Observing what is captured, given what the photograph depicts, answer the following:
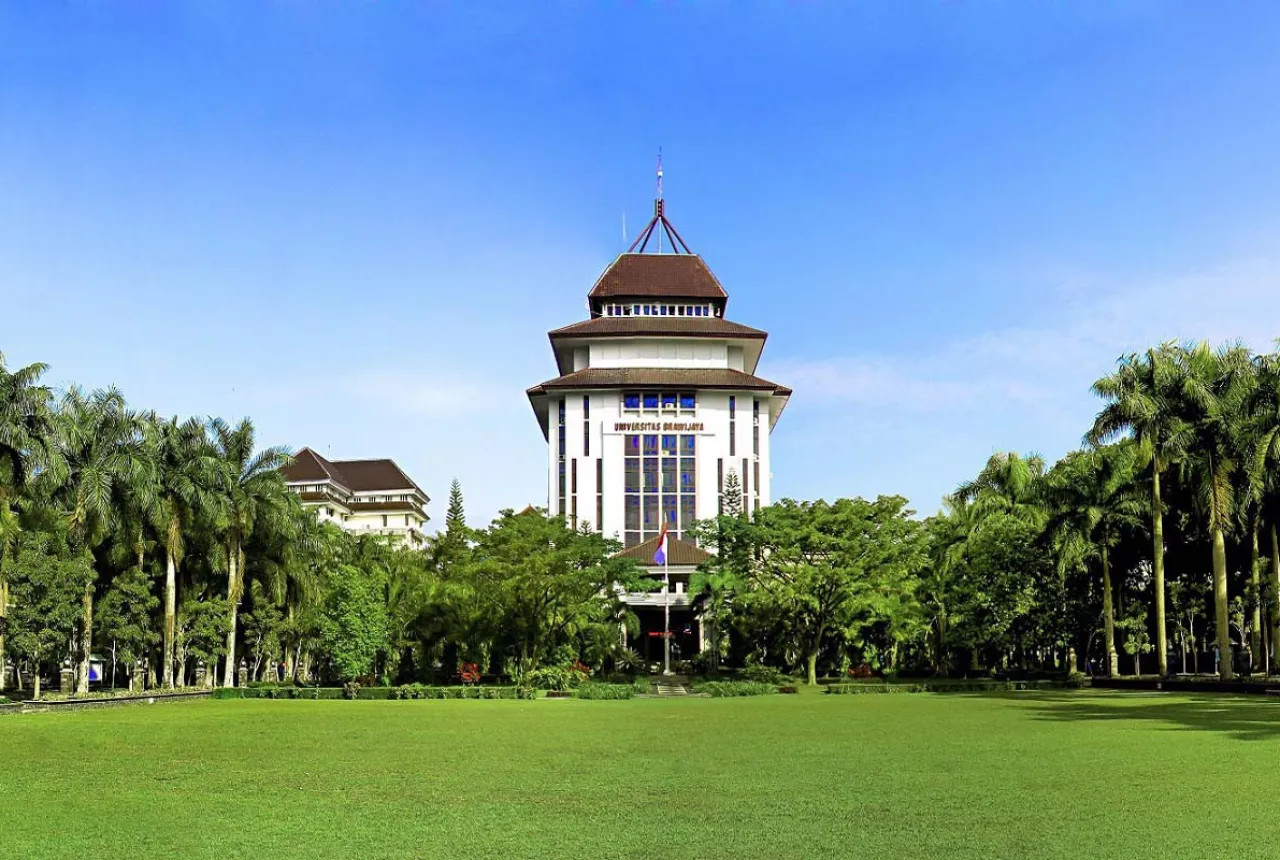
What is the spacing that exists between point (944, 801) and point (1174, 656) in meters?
67.9

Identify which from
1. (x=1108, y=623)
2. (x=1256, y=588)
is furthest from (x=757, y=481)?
(x=1256, y=588)

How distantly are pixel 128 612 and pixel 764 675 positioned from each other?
27521 mm

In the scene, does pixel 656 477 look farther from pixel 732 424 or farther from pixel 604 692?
pixel 604 692

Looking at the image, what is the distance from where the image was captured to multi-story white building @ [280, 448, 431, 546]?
461 feet

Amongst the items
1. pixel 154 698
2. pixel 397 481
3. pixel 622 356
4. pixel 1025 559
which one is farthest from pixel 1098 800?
pixel 397 481

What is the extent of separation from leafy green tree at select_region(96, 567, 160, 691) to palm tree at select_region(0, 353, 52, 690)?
10606mm

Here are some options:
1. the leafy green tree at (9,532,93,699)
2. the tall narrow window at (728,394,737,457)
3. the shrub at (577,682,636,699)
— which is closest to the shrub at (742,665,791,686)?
the shrub at (577,682,636,699)

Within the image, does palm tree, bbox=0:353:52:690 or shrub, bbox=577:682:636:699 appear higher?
palm tree, bbox=0:353:52:690

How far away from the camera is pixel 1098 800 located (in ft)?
43.0

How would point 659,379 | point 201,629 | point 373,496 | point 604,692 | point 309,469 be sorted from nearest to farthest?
point 604,692 → point 201,629 → point 659,379 → point 309,469 → point 373,496

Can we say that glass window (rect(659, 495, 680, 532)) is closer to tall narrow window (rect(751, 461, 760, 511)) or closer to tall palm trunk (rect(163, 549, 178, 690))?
tall narrow window (rect(751, 461, 760, 511))

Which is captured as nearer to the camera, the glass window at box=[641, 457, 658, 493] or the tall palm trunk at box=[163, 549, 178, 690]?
the tall palm trunk at box=[163, 549, 178, 690]

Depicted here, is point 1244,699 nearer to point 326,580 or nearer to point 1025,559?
point 1025,559

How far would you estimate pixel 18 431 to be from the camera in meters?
37.6
